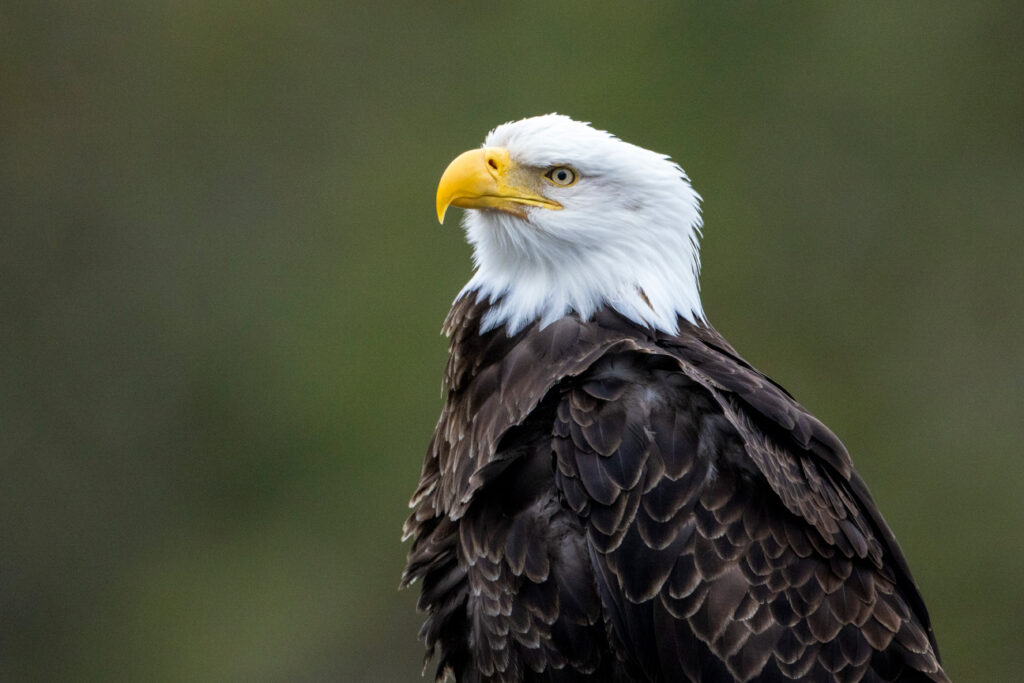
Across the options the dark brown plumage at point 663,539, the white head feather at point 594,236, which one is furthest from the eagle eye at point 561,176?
the dark brown plumage at point 663,539

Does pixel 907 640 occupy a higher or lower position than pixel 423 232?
higher

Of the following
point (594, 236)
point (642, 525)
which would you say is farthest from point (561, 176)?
point (642, 525)

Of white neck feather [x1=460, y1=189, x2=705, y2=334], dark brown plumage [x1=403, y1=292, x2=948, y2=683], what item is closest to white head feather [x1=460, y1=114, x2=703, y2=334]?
white neck feather [x1=460, y1=189, x2=705, y2=334]

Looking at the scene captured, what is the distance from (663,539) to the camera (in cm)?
313

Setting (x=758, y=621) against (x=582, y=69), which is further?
(x=582, y=69)

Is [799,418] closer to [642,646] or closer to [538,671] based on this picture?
[642,646]

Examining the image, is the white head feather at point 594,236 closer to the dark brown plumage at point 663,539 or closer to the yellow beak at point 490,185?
the yellow beak at point 490,185

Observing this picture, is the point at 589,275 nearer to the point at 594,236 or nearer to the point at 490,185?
the point at 594,236

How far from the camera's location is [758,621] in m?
3.13

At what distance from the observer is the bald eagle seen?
10.2ft

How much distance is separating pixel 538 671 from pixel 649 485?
52 cm

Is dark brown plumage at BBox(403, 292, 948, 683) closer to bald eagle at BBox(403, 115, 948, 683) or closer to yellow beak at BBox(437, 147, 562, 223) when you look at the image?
bald eagle at BBox(403, 115, 948, 683)

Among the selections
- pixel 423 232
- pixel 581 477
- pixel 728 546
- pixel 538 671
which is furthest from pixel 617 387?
pixel 423 232

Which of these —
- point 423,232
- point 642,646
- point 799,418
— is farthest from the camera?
point 423,232
